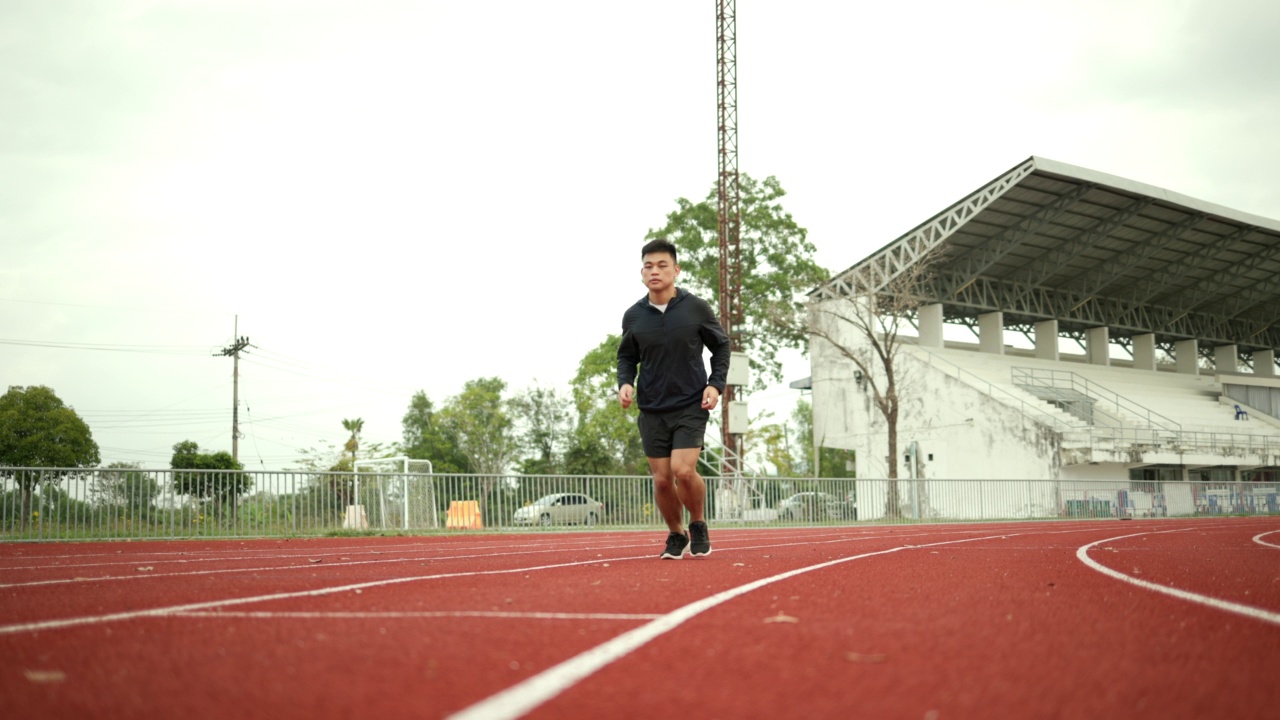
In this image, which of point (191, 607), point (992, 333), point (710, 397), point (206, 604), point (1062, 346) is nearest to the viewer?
point (191, 607)

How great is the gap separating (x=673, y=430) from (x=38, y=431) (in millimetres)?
44661

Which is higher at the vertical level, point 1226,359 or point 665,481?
point 1226,359

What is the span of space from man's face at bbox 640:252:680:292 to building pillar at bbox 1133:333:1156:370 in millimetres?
53345

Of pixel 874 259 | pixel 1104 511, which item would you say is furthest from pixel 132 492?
pixel 874 259

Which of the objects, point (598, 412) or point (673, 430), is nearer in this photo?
point (673, 430)

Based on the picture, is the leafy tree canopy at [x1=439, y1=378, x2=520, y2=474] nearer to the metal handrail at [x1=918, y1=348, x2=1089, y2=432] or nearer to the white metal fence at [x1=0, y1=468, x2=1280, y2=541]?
the metal handrail at [x1=918, y1=348, x2=1089, y2=432]

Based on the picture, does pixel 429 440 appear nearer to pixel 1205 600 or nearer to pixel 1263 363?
pixel 1263 363

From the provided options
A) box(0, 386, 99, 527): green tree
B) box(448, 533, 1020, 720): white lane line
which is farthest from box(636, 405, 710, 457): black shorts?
box(0, 386, 99, 527): green tree

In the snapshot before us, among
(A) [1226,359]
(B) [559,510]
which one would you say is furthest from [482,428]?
(A) [1226,359]

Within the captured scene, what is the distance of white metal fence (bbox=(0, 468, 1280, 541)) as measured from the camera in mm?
16016

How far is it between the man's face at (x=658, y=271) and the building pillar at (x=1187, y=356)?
56.8m

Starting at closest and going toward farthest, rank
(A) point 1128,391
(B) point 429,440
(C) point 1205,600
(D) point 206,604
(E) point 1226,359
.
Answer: (D) point 206,604, (C) point 1205,600, (A) point 1128,391, (E) point 1226,359, (B) point 429,440

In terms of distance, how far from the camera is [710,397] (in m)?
7.55

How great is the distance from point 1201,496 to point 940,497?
1038cm
